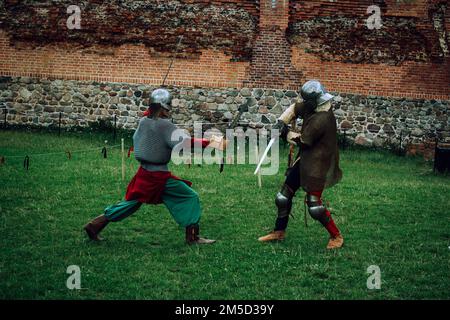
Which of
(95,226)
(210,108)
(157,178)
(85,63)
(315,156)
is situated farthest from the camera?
(210,108)

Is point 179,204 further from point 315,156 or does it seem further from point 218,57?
point 218,57

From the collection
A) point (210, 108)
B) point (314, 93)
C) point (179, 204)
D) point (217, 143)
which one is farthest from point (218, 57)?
point (179, 204)

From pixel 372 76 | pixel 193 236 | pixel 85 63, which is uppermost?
pixel 85 63

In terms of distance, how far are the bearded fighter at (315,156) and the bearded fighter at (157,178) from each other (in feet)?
3.06

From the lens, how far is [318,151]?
20.9ft

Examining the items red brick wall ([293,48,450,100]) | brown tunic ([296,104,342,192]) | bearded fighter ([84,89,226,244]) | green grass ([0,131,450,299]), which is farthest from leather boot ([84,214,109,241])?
red brick wall ([293,48,450,100])

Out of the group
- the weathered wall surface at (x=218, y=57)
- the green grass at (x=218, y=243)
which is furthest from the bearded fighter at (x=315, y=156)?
the weathered wall surface at (x=218, y=57)

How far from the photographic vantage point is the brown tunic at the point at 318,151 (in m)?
6.30

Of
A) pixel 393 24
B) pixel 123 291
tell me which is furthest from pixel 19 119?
pixel 123 291

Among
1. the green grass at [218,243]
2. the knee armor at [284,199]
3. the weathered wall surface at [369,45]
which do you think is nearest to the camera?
the green grass at [218,243]

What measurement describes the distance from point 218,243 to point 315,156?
58.1 inches

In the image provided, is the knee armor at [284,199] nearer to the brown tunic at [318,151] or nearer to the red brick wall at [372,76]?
the brown tunic at [318,151]

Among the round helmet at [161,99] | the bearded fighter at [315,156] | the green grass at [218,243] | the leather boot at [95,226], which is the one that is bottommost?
the green grass at [218,243]
